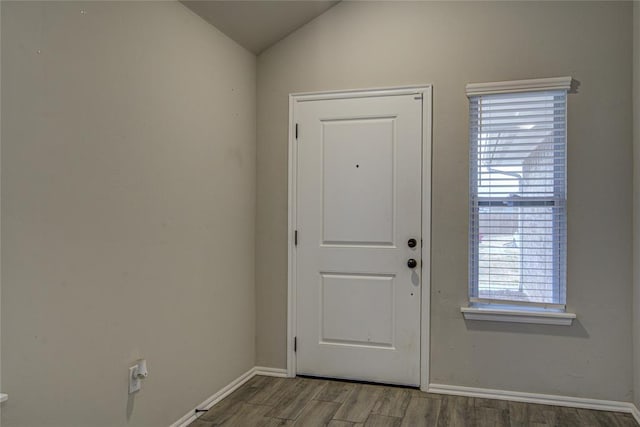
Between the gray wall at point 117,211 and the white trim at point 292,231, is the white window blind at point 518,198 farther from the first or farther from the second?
the gray wall at point 117,211

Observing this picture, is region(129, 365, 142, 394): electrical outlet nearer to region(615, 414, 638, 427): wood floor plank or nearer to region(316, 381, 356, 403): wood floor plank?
region(316, 381, 356, 403): wood floor plank

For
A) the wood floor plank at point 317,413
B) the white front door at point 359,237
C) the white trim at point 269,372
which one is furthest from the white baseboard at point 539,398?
the white trim at point 269,372

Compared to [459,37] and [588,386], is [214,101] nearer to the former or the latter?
[459,37]

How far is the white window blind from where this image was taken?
117 inches

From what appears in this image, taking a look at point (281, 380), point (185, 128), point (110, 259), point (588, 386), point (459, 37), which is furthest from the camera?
point (281, 380)

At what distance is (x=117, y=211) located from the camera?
2.17 metres

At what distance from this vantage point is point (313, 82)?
11.2ft

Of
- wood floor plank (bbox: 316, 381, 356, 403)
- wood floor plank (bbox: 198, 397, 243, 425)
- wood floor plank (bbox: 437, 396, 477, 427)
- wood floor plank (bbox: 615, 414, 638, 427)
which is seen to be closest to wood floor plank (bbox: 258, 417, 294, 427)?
wood floor plank (bbox: 198, 397, 243, 425)

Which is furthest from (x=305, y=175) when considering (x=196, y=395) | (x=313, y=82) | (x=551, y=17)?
(x=551, y=17)

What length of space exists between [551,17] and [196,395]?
313 centimetres

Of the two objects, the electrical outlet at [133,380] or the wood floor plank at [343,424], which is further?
the wood floor plank at [343,424]

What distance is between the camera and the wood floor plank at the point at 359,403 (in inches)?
109

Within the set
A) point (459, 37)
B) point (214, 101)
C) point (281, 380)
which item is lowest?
point (281, 380)

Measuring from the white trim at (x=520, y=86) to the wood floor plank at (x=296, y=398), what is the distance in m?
2.18
